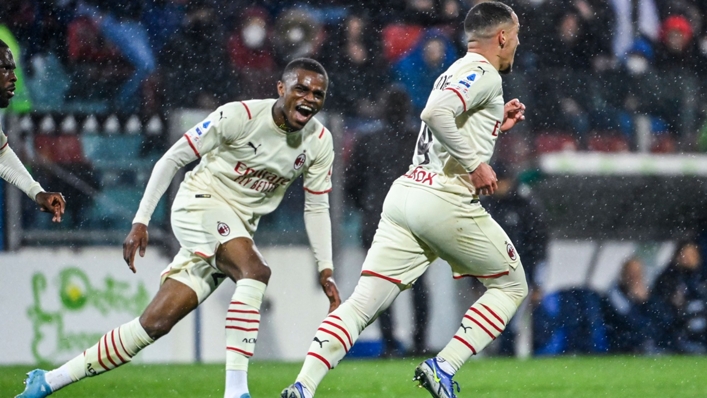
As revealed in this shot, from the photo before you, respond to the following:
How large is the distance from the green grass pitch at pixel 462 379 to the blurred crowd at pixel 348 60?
1.95m

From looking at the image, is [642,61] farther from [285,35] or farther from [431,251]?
[431,251]

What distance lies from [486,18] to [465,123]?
44 centimetres

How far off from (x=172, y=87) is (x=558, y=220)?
128 inches

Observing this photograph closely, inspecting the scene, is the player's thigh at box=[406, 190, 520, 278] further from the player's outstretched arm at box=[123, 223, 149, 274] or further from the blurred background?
the blurred background

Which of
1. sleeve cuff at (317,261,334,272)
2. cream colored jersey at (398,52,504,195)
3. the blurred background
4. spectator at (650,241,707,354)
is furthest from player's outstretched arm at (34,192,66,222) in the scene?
spectator at (650,241,707,354)

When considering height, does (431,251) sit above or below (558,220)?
above

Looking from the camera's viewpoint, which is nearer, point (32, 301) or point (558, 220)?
point (32, 301)

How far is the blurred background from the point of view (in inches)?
314

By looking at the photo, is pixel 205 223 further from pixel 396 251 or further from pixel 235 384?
pixel 396 251

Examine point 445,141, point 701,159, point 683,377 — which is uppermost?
point 445,141

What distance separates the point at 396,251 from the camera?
14.7 ft

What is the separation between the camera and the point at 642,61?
33.1 feet

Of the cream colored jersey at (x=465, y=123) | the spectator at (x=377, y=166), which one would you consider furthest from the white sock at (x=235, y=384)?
the spectator at (x=377, y=166)

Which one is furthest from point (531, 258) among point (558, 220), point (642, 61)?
point (642, 61)
